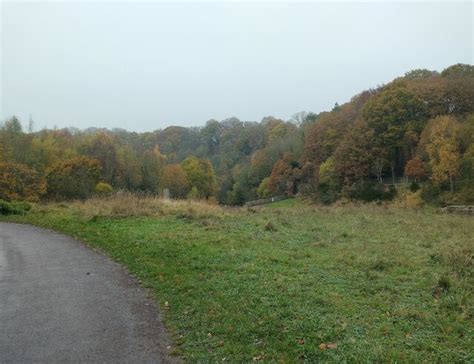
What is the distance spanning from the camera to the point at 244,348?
16.2ft

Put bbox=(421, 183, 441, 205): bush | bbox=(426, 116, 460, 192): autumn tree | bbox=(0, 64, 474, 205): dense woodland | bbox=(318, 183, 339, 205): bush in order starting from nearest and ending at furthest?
bbox=(0, 64, 474, 205): dense woodland
bbox=(426, 116, 460, 192): autumn tree
bbox=(421, 183, 441, 205): bush
bbox=(318, 183, 339, 205): bush

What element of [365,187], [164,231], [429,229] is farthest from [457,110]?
[164,231]

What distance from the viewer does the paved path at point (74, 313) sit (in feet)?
16.9

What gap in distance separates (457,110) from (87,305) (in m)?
55.3

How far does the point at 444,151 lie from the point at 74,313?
4147cm

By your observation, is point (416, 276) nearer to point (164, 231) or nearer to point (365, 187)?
point (164, 231)

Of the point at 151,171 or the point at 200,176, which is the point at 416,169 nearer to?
the point at 151,171

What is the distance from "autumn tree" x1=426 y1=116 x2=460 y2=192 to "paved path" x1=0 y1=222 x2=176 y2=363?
38969 millimetres

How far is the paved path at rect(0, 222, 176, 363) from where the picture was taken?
16.9ft

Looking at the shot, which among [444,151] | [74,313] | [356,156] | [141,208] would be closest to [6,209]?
[141,208]

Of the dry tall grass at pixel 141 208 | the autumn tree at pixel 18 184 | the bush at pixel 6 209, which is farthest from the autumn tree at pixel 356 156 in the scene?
the bush at pixel 6 209

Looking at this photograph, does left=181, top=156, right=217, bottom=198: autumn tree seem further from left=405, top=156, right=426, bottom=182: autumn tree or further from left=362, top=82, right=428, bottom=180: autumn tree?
left=405, top=156, right=426, bottom=182: autumn tree

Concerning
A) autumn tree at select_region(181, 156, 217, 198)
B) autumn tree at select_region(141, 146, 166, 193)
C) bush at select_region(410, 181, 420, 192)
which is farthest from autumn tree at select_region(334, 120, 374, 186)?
autumn tree at select_region(181, 156, 217, 198)

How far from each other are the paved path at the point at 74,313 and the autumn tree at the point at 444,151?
39.0m
